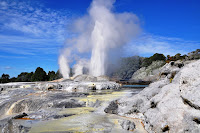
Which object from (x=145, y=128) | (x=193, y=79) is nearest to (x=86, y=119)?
(x=145, y=128)

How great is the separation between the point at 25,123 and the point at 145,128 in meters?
4.81

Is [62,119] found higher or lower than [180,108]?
lower

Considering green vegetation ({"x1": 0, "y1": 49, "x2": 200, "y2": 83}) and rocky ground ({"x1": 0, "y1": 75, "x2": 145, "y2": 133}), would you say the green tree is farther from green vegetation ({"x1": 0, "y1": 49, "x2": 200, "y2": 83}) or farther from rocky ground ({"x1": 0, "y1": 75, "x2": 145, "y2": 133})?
rocky ground ({"x1": 0, "y1": 75, "x2": 145, "y2": 133})

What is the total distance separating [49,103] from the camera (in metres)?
10.1

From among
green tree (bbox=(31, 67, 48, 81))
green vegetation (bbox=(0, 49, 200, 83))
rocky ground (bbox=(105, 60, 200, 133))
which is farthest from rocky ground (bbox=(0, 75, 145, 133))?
green tree (bbox=(31, 67, 48, 81))

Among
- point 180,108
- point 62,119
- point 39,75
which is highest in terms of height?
point 39,75

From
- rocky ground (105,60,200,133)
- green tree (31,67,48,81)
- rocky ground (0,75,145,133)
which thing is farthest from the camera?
green tree (31,67,48,81)

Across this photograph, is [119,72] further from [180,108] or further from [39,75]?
[180,108]

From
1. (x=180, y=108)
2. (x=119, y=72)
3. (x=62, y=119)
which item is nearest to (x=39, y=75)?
(x=119, y=72)

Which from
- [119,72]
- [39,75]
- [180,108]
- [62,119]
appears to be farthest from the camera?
[119,72]

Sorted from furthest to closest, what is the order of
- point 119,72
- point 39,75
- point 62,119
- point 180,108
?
point 119,72 → point 39,75 → point 62,119 → point 180,108

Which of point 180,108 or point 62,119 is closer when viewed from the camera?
point 180,108

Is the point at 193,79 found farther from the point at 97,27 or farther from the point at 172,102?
the point at 97,27

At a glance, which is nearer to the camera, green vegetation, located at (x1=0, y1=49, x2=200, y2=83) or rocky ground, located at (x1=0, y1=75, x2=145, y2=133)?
rocky ground, located at (x1=0, y1=75, x2=145, y2=133)
